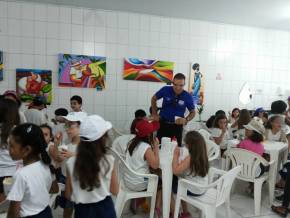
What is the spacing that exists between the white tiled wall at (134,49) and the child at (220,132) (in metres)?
1.53

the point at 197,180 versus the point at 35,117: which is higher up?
the point at 35,117

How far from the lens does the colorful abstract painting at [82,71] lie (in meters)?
4.86

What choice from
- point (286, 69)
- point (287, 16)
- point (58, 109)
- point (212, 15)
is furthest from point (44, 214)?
point (286, 69)

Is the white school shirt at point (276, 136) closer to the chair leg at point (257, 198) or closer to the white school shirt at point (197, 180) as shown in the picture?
the chair leg at point (257, 198)

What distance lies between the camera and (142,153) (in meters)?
2.55

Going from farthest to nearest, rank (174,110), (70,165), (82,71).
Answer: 1. (82,71)
2. (174,110)
3. (70,165)

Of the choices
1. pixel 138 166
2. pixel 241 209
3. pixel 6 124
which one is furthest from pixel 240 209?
pixel 6 124

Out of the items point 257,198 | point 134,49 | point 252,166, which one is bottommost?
point 257,198

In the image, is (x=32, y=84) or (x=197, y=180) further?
(x=32, y=84)

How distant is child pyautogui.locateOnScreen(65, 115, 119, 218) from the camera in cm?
162

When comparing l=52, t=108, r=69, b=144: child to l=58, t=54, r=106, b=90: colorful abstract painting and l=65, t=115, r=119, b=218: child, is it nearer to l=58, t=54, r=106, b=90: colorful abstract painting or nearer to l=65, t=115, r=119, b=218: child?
l=58, t=54, r=106, b=90: colorful abstract painting

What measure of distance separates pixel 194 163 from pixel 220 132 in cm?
186

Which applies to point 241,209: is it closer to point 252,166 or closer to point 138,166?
point 252,166

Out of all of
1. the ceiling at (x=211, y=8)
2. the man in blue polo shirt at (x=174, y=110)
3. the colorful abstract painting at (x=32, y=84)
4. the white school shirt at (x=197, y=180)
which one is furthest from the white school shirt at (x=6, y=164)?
the ceiling at (x=211, y=8)
